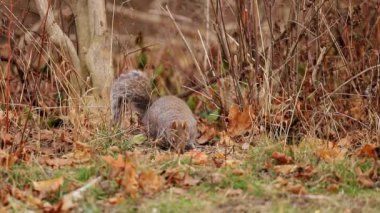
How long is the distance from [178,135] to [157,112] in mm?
439

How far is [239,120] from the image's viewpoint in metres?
7.27

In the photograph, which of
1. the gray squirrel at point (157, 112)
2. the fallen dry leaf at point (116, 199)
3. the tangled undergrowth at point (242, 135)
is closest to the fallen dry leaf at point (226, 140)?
the tangled undergrowth at point (242, 135)

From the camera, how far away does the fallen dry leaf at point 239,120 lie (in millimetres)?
7141

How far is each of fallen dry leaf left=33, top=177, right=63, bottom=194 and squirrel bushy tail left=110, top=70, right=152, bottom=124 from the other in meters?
2.05

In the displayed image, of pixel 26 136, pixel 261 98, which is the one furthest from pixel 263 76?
pixel 26 136

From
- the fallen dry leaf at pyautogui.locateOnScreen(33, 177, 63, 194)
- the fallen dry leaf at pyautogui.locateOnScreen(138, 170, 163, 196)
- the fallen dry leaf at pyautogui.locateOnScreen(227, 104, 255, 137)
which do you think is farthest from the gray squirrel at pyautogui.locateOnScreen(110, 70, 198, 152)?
the fallen dry leaf at pyautogui.locateOnScreen(33, 177, 63, 194)

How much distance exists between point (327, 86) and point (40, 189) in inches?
141

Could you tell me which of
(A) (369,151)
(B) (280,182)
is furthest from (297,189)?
(A) (369,151)

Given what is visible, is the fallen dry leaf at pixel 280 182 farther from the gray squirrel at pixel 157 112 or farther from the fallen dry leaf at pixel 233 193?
the gray squirrel at pixel 157 112

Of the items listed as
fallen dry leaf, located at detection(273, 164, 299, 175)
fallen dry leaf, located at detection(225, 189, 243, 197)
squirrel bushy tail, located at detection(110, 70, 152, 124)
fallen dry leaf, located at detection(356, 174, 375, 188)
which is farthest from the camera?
squirrel bushy tail, located at detection(110, 70, 152, 124)

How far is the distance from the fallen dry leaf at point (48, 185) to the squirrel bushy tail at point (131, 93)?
2.05 meters

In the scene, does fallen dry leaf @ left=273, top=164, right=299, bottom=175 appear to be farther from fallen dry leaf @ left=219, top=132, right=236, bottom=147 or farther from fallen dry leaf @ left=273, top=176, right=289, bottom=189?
fallen dry leaf @ left=219, top=132, right=236, bottom=147

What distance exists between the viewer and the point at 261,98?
7.29 m

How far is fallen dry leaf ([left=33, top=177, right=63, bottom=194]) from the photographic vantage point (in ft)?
17.0
